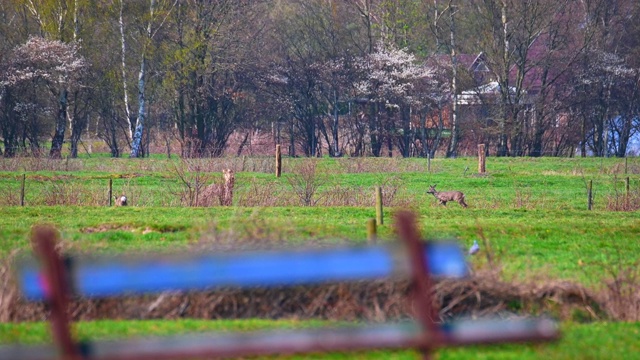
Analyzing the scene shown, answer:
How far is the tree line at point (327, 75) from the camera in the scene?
167 feet

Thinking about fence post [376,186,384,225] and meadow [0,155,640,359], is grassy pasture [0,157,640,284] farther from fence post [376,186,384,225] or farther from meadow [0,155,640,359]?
fence post [376,186,384,225]

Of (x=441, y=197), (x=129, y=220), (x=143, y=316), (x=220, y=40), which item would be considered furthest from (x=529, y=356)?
(x=220, y=40)

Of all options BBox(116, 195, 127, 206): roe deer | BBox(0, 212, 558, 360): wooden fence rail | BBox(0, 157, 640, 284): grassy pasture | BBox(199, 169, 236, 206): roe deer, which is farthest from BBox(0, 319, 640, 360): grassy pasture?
BBox(199, 169, 236, 206): roe deer

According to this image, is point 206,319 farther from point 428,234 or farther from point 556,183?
point 556,183

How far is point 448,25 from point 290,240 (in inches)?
1921

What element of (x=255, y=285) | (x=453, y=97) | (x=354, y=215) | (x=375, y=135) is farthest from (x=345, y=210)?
(x=375, y=135)

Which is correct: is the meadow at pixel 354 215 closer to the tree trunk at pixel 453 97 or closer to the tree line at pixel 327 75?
the tree line at pixel 327 75

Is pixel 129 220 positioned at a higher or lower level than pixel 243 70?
lower

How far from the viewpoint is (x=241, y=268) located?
29.1ft

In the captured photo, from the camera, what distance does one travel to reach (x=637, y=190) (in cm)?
2694

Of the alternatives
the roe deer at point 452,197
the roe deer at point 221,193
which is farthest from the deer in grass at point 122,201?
the roe deer at point 452,197

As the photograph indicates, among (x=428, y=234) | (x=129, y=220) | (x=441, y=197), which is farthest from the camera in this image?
(x=441, y=197)

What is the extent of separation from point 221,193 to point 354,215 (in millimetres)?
4740

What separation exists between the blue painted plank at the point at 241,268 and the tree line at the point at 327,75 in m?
39.7
